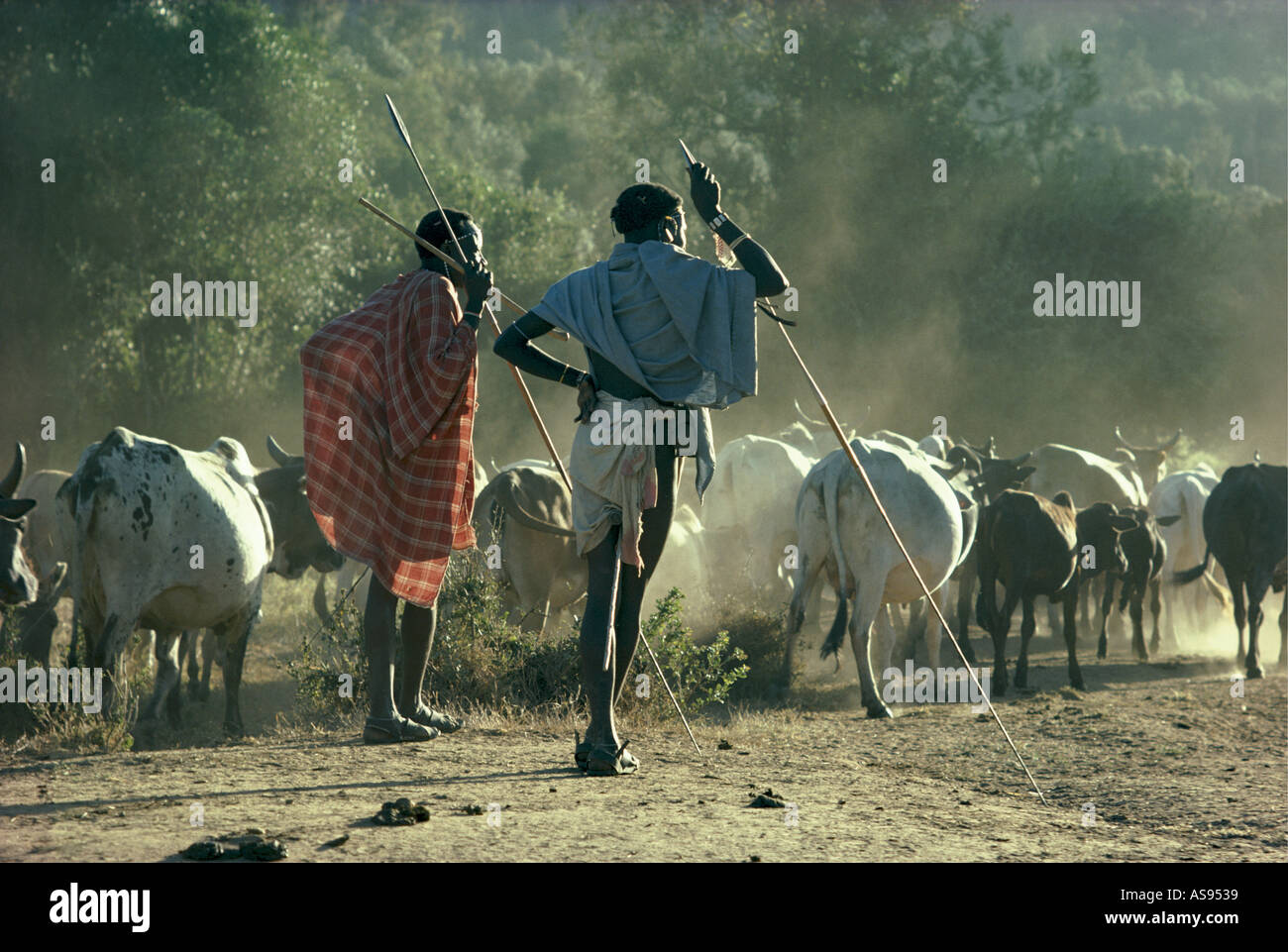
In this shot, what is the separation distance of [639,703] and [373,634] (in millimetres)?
2138

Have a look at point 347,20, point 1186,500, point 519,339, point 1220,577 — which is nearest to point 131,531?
point 519,339

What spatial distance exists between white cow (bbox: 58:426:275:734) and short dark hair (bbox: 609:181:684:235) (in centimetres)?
393

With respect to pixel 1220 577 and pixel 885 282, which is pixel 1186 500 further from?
pixel 885 282

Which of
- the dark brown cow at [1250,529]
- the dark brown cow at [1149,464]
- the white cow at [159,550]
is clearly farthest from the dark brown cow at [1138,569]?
the white cow at [159,550]

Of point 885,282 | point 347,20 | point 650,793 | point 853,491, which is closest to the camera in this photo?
point 650,793

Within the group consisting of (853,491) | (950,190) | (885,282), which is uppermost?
A: (950,190)

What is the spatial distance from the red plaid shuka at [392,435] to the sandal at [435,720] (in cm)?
63

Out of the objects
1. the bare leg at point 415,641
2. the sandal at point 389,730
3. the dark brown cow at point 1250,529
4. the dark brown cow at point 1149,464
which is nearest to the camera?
the sandal at point 389,730

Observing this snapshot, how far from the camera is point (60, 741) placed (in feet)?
21.3

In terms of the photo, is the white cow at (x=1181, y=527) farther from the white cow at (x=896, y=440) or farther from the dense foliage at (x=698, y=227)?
the dense foliage at (x=698, y=227)

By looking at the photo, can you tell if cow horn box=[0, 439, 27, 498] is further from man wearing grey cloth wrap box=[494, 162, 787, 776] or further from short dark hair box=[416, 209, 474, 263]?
man wearing grey cloth wrap box=[494, 162, 787, 776]

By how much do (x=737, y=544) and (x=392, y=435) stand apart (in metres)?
9.04

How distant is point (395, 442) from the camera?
5.55m

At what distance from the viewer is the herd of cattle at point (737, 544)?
7.71 metres
